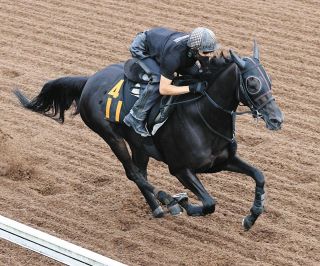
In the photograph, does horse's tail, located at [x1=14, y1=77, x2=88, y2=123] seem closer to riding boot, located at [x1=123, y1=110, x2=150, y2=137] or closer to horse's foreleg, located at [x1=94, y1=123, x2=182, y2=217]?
horse's foreleg, located at [x1=94, y1=123, x2=182, y2=217]

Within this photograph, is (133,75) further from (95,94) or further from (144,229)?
(144,229)

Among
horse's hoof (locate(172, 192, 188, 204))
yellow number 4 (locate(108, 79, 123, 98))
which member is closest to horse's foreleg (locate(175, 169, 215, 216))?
horse's hoof (locate(172, 192, 188, 204))

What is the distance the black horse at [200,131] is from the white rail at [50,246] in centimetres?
163

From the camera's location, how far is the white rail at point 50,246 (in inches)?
234

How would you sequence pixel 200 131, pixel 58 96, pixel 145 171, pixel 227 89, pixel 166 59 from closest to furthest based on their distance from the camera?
pixel 227 89
pixel 166 59
pixel 200 131
pixel 145 171
pixel 58 96

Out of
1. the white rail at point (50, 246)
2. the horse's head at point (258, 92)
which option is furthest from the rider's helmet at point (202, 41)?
the white rail at point (50, 246)

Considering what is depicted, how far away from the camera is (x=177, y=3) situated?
13.7 m

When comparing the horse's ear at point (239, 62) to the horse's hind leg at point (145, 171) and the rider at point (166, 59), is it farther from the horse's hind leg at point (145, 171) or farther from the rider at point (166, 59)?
the horse's hind leg at point (145, 171)

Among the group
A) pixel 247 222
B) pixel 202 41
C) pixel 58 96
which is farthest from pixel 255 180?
pixel 58 96

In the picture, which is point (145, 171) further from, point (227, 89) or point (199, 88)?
point (227, 89)

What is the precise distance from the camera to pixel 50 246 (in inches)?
244

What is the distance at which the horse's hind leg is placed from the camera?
8.01m

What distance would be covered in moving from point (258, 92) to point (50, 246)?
7.02 ft

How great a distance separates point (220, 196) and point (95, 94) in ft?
5.59
